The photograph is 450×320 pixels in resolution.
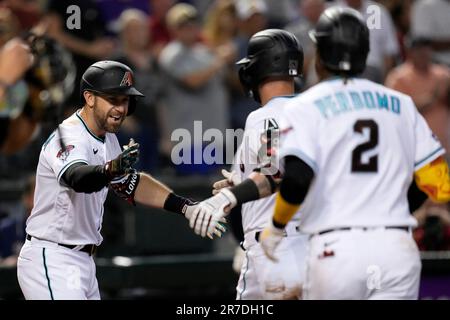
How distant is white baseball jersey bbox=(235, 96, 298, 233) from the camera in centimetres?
575

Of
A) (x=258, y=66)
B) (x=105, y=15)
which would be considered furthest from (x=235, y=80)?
(x=258, y=66)

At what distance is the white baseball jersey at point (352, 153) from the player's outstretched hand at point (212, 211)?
1.74 feet

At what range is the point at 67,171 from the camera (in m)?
5.62

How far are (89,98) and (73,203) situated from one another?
621 millimetres

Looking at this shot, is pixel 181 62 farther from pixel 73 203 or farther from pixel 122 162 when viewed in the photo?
pixel 122 162

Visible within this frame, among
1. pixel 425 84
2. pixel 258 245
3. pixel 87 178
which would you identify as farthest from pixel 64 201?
pixel 425 84

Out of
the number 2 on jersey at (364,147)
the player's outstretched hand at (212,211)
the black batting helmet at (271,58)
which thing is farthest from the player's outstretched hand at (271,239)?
the black batting helmet at (271,58)

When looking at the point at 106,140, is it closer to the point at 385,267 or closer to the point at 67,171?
the point at 67,171

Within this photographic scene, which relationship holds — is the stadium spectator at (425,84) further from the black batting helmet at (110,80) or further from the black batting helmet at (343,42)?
the black batting helmet at (343,42)

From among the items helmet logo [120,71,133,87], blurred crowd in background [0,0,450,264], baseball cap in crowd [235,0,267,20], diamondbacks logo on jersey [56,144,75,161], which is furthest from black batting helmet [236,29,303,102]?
baseball cap in crowd [235,0,267,20]

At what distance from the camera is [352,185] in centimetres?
489

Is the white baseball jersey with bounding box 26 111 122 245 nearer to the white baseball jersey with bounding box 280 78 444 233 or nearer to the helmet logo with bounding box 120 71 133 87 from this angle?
the helmet logo with bounding box 120 71 133 87

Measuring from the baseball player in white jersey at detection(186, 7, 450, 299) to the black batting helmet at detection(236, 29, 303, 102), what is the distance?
1006 mm
